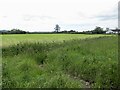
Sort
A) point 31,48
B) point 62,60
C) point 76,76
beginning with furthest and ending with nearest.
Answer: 1. point 31,48
2. point 62,60
3. point 76,76

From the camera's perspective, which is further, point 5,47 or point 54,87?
point 5,47

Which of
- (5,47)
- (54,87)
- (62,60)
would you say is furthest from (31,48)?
(54,87)

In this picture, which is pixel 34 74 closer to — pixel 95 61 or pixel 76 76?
pixel 76 76

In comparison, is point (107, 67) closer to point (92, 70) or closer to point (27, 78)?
point (92, 70)

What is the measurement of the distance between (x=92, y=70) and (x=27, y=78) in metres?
2.66

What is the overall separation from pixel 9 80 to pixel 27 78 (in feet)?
2.65

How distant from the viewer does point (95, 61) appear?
13.3 meters

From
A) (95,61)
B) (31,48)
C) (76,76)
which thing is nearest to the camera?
(76,76)

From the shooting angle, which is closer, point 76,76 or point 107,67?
point 107,67

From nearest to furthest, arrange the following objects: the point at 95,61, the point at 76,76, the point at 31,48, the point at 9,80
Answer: the point at 9,80, the point at 76,76, the point at 95,61, the point at 31,48

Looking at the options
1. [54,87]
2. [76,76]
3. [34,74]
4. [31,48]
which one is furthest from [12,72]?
[31,48]

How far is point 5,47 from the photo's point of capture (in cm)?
2241

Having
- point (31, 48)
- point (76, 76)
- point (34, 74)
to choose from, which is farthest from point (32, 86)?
point (31, 48)

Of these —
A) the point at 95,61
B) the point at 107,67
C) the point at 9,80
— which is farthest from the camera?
the point at 95,61
